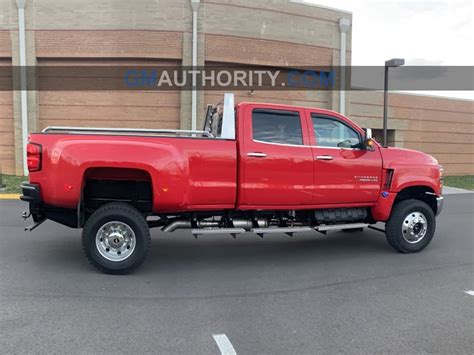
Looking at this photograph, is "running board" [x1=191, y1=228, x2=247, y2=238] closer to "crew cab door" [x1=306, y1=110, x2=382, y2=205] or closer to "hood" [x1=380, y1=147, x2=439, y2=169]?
"crew cab door" [x1=306, y1=110, x2=382, y2=205]

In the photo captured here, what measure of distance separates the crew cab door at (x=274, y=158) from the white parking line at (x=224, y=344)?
2348mm

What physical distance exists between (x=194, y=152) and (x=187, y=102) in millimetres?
13121

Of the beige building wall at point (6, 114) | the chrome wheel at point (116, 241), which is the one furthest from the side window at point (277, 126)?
the beige building wall at point (6, 114)

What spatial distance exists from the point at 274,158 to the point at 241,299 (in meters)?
2.08

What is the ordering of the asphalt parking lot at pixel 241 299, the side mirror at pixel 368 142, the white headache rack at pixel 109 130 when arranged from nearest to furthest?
the asphalt parking lot at pixel 241 299 < the white headache rack at pixel 109 130 < the side mirror at pixel 368 142

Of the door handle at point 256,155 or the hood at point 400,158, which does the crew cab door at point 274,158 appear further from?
the hood at point 400,158

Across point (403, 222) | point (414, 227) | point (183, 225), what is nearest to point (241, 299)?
point (183, 225)

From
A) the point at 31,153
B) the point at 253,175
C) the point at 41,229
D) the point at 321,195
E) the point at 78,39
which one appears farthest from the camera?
the point at 78,39

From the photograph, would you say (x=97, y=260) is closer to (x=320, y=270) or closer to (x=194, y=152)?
(x=194, y=152)

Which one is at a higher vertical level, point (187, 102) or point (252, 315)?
point (187, 102)

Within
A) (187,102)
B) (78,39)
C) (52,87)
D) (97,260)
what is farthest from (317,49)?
(97,260)

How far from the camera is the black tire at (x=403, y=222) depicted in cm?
647

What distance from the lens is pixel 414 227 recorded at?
21.7 ft

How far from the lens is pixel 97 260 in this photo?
5109 mm
